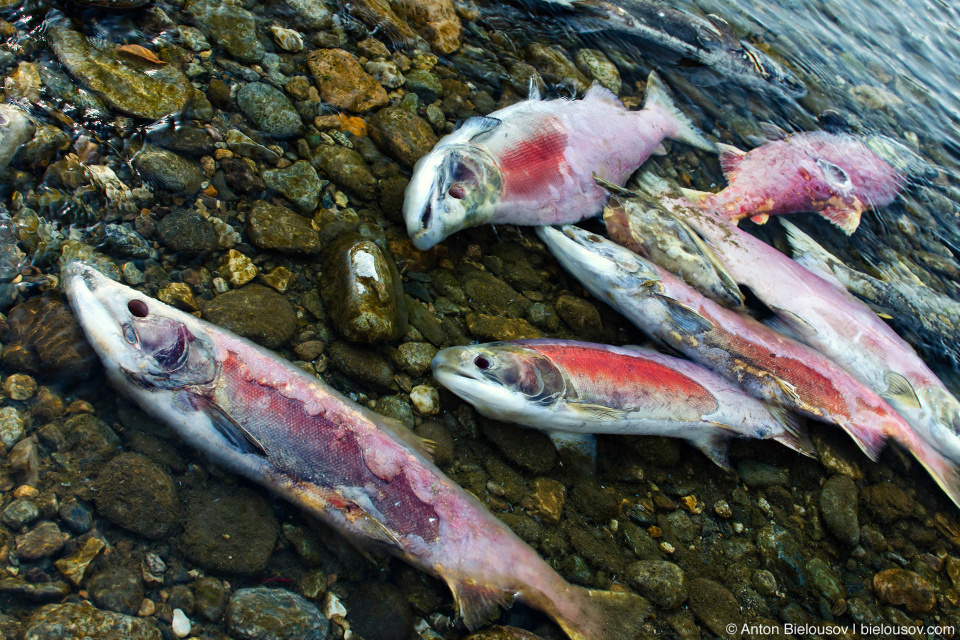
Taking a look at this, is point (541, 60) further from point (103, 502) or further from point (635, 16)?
point (103, 502)

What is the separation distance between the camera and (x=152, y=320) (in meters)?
3.56

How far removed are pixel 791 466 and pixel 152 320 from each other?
495 centimetres

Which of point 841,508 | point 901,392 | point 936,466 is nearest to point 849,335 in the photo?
point 901,392

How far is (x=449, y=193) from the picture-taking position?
472 centimetres

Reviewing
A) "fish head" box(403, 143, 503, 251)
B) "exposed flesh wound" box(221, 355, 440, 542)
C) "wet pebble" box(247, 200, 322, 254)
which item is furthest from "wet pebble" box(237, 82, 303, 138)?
"exposed flesh wound" box(221, 355, 440, 542)

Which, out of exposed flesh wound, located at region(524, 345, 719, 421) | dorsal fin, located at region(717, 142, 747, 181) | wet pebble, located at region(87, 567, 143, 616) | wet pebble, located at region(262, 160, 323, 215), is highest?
dorsal fin, located at region(717, 142, 747, 181)

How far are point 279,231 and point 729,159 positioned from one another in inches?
206

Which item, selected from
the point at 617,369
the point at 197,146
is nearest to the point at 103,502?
the point at 197,146

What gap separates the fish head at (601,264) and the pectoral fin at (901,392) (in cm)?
245

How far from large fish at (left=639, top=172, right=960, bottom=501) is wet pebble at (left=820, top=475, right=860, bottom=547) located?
36.0 inches

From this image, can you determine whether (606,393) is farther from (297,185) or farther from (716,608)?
(297,185)

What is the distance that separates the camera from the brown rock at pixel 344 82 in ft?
17.6

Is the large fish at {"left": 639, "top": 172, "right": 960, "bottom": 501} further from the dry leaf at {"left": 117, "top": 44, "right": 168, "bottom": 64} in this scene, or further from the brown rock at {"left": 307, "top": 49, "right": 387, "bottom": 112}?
the dry leaf at {"left": 117, "top": 44, "right": 168, "bottom": 64}

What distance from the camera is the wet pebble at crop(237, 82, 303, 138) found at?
4910 mm
